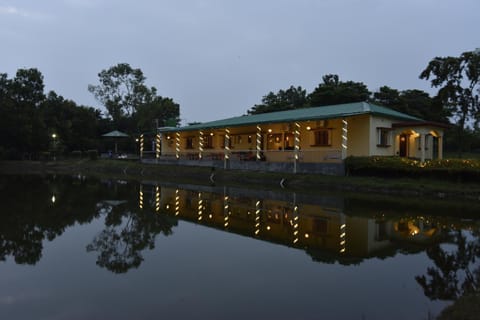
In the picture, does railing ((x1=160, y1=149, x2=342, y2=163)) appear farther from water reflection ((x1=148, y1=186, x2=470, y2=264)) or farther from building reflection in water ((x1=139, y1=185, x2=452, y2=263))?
building reflection in water ((x1=139, y1=185, x2=452, y2=263))

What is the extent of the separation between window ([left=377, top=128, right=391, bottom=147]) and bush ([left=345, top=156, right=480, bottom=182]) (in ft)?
9.52

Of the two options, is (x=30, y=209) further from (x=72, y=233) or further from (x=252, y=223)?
(x=252, y=223)

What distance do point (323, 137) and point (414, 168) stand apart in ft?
23.6

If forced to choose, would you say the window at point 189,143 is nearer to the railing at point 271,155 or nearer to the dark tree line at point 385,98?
the railing at point 271,155

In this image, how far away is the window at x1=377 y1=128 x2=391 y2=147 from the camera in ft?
66.4

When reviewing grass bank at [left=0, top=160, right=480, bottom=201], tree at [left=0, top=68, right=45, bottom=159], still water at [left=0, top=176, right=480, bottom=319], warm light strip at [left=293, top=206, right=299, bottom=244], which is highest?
tree at [left=0, top=68, right=45, bottom=159]

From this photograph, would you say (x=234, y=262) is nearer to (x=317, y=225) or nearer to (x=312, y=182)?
(x=317, y=225)

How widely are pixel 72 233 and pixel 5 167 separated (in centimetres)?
3593

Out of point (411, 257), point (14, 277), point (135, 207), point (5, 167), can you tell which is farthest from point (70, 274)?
point (5, 167)

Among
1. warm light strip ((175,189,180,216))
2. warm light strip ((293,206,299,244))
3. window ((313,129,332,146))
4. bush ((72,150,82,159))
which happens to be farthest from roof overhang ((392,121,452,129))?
bush ((72,150,82,159))

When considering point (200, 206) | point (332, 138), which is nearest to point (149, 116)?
point (332, 138)

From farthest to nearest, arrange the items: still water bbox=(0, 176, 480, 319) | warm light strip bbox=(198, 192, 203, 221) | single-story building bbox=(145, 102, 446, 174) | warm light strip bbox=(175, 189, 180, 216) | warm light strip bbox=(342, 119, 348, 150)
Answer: single-story building bbox=(145, 102, 446, 174), warm light strip bbox=(342, 119, 348, 150), warm light strip bbox=(175, 189, 180, 216), warm light strip bbox=(198, 192, 203, 221), still water bbox=(0, 176, 480, 319)

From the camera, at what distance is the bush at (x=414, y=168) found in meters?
14.9

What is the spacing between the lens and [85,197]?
48.9 feet
